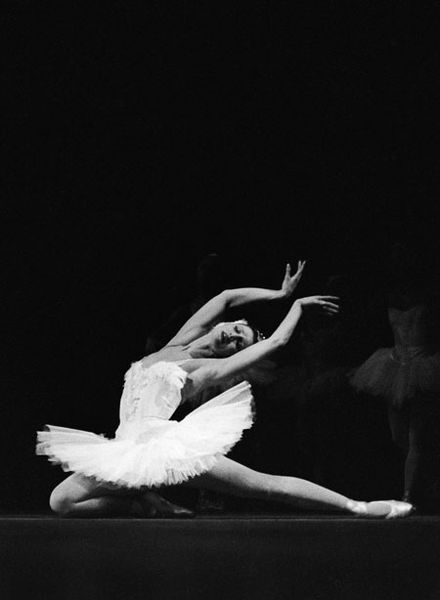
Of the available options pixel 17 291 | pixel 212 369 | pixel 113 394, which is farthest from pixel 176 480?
pixel 17 291

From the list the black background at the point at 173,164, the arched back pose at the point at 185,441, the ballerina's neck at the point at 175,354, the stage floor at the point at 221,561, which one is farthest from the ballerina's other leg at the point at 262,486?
the black background at the point at 173,164

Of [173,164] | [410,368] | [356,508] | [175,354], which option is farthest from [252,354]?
[173,164]

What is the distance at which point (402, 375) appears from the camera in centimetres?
352

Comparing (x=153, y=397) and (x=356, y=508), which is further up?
(x=153, y=397)

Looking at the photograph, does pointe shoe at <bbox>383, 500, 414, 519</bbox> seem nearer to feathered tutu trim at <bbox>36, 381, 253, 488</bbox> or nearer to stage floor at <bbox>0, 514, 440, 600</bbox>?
stage floor at <bbox>0, 514, 440, 600</bbox>

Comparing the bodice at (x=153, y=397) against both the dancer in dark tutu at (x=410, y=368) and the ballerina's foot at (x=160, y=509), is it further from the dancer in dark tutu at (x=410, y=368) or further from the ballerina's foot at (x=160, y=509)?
the dancer in dark tutu at (x=410, y=368)

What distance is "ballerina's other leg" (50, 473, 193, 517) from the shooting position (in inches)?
116

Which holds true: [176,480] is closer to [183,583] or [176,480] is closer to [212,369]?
[212,369]

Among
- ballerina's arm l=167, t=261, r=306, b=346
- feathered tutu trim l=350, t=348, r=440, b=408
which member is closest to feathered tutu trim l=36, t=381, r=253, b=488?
ballerina's arm l=167, t=261, r=306, b=346

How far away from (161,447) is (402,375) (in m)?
1.06

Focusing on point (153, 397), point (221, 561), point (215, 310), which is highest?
point (215, 310)

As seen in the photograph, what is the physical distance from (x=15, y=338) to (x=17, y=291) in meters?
0.18

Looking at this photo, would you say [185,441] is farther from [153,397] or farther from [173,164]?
[173,164]

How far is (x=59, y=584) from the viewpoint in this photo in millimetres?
1981
